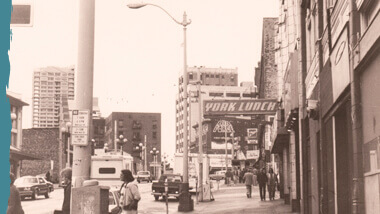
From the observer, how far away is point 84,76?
9.84 metres

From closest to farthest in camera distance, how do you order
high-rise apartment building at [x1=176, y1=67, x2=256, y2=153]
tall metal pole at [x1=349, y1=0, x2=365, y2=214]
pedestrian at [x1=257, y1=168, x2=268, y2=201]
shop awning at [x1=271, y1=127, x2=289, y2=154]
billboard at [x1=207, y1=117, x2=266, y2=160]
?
tall metal pole at [x1=349, y1=0, x2=365, y2=214] < shop awning at [x1=271, y1=127, x2=289, y2=154] < pedestrian at [x1=257, y1=168, x2=268, y2=201] < billboard at [x1=207, y1=117, x2=266, y2=160] < high-rise apartment building at [x1=176, y1=67, x2=256, y2=153]

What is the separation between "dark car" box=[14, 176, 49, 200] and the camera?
36.6 m

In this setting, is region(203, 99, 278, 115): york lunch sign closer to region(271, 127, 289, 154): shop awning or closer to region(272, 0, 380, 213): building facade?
region(271, 127, 289, 154): shop awning

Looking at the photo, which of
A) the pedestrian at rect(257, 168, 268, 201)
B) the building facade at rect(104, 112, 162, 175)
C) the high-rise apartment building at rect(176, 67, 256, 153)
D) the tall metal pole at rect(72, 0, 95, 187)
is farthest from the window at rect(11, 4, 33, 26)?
the high-rise apartment building at rect(176, 67, 256, 153)

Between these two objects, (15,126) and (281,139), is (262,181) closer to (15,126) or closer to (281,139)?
(281,139)

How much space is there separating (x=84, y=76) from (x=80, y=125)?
81cm

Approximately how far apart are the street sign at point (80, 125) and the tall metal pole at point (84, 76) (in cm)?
6

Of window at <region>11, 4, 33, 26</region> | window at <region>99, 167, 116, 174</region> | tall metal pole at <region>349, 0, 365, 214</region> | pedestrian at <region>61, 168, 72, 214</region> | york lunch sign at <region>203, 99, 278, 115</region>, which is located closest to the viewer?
window at <region>11, 4, 33, 26</region>

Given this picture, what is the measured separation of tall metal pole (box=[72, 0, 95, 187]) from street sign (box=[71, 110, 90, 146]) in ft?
0.18

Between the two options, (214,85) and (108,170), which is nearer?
(108,170)

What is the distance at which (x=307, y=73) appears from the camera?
63.4 feet

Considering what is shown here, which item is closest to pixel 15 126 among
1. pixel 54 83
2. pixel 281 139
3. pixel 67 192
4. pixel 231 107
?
pixel 54 83

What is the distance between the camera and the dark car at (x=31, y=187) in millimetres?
36625

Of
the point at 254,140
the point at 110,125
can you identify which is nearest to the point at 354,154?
the point at 254,140
